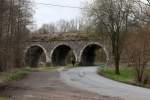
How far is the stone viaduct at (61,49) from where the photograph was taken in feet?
247

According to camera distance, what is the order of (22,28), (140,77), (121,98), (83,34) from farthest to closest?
1. (83,34)
2. (22,28)
3. (140,77)
4. (121,98)

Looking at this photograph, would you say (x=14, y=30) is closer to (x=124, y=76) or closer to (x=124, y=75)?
(x=124, y=75)

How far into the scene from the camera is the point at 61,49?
82.9 metres

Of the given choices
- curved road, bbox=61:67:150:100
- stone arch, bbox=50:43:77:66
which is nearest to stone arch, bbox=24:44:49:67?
stone arch, bbox=50:43:77:66

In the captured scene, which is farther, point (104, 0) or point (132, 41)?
point (104, 0)

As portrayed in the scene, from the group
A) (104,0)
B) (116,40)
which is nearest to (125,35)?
(116,40)

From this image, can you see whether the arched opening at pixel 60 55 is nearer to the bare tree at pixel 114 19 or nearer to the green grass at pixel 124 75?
the green grass at pixel 124 75

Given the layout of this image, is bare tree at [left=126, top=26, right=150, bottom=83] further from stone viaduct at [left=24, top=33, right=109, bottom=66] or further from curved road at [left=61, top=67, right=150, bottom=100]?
stone viaduct at [left=24, top=33, right=109, bottom=66]

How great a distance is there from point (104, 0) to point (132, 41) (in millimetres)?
11807

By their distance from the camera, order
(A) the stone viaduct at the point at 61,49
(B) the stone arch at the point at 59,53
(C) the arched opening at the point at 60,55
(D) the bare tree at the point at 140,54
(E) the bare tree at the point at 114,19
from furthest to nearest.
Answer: (C) the arched opening at the point at 60,55 → (B) the stone arch at the point at 59,53 → (A) the stone viaduct at the point at 61,49 → (E) the bare tree at the point at 114,19 → (D) the bare tree at the point at 140,54

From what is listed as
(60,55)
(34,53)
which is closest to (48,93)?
(60,55)

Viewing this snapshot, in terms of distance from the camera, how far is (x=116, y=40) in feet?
158

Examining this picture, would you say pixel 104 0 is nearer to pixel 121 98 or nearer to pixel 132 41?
pixel 132 41

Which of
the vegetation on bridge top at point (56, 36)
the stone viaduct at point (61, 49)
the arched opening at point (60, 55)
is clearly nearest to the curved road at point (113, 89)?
the stone viaduct at point (61, 49)
